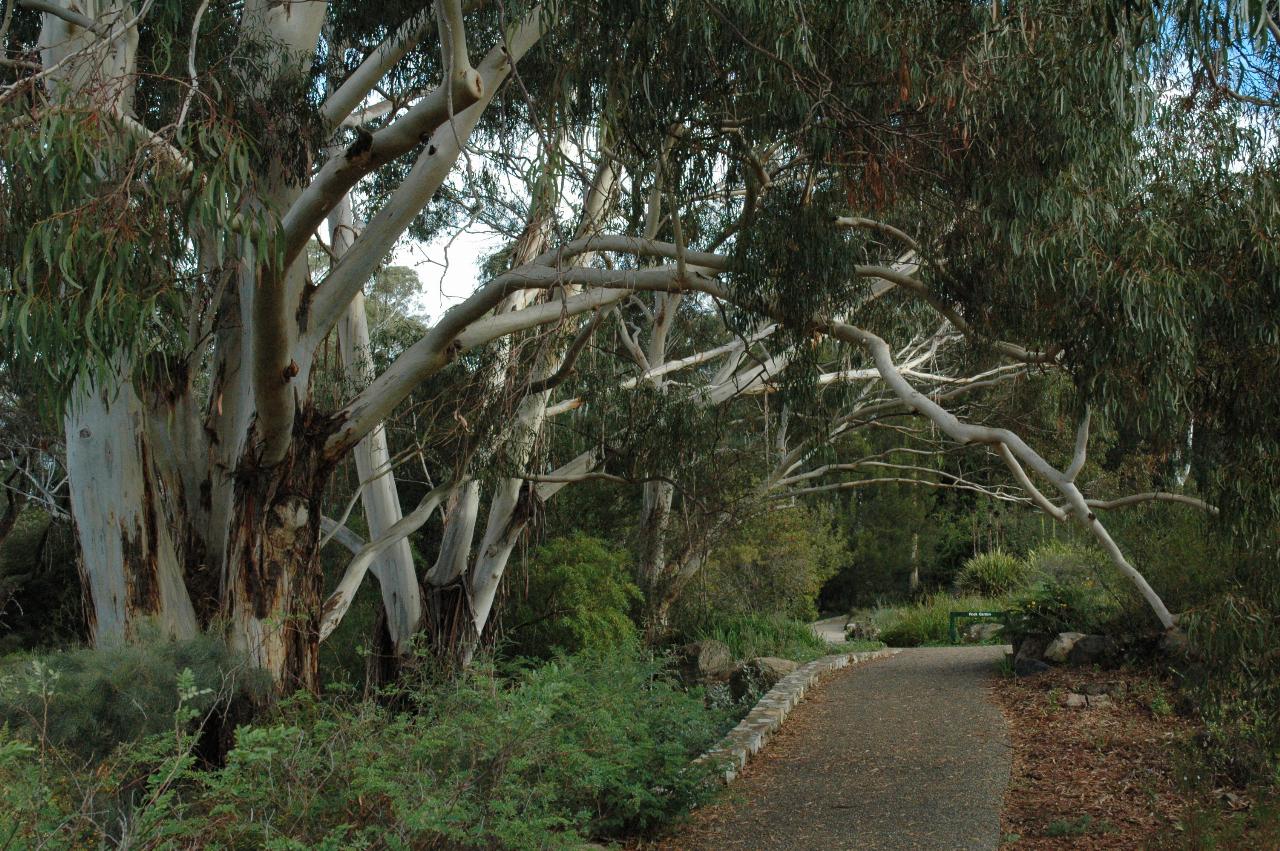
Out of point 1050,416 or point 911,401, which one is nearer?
point 911,401

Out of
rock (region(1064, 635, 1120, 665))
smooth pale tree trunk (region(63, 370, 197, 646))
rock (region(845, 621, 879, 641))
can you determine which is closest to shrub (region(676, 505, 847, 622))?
rock (region(845, 621, 879, 641))

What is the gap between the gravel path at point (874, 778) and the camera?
257 inches

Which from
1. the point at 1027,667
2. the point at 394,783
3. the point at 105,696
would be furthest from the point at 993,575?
the point at 394,783

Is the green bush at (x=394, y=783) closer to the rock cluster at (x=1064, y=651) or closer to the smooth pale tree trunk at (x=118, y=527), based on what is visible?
the smooth pale tree trunk at (x=118, y=527)

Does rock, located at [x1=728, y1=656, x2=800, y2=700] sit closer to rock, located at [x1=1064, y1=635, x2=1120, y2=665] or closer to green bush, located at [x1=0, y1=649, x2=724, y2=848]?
rock, located at [x1=1064, y1=635, x2=1120, y2=665]

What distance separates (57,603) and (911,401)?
15906 mm

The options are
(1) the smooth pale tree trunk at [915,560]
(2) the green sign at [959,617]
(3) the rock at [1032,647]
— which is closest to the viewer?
(3) the rock at [1032,647]

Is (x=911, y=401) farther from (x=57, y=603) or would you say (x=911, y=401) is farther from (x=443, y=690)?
(x=57, y=603)

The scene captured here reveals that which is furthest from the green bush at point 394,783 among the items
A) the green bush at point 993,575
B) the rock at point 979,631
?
the green bush at point 993,575

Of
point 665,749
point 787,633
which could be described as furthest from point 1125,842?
point 787,633

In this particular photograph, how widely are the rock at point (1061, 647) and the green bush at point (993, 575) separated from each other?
9.45 metres

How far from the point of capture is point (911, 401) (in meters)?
8.17

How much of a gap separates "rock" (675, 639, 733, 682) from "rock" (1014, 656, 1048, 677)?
359cm

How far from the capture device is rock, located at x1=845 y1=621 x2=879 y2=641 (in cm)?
2292
